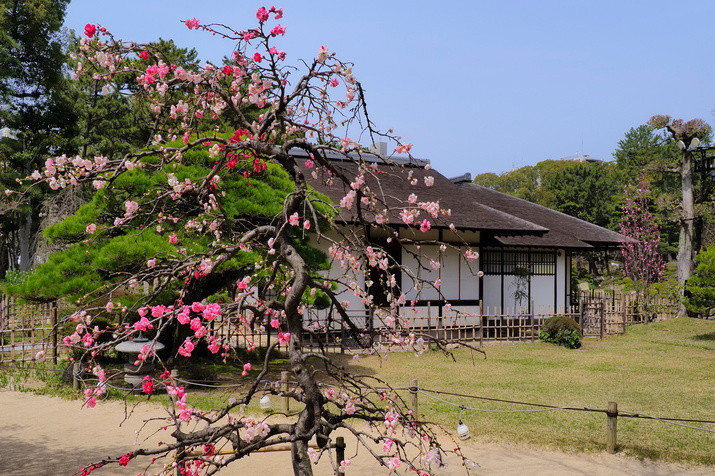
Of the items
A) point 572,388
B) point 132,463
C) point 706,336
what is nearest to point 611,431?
point 572,388

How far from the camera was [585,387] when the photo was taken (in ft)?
35.0

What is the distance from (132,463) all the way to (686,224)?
20.6m

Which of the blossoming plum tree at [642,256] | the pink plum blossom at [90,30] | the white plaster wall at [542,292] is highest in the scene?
the pink plum blossom at [90,30]

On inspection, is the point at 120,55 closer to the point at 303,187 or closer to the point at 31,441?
the point at 303,187

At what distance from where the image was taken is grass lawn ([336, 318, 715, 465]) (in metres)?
7.53

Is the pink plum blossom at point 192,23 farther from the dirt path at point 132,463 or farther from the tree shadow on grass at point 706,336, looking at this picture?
the tree shadow on grass at point 706,336

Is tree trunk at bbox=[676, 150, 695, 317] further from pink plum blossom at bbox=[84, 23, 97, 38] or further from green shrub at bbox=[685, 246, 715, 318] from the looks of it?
pink plum blossom at bbox=[84, 23, 97, 38]

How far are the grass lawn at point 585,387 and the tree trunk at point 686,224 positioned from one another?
389cm

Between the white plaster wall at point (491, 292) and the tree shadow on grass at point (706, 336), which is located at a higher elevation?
the white plaster wall at point (491, 292)

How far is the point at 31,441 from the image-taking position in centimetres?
756

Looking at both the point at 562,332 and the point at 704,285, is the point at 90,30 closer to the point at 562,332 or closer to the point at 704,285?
the point at 562,332

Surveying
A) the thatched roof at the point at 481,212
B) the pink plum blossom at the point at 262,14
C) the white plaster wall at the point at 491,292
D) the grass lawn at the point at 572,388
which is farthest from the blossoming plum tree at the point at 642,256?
the pink plum blossom at the point at 262,14

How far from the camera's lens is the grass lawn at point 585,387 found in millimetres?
7531

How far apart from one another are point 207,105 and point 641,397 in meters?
8.82
